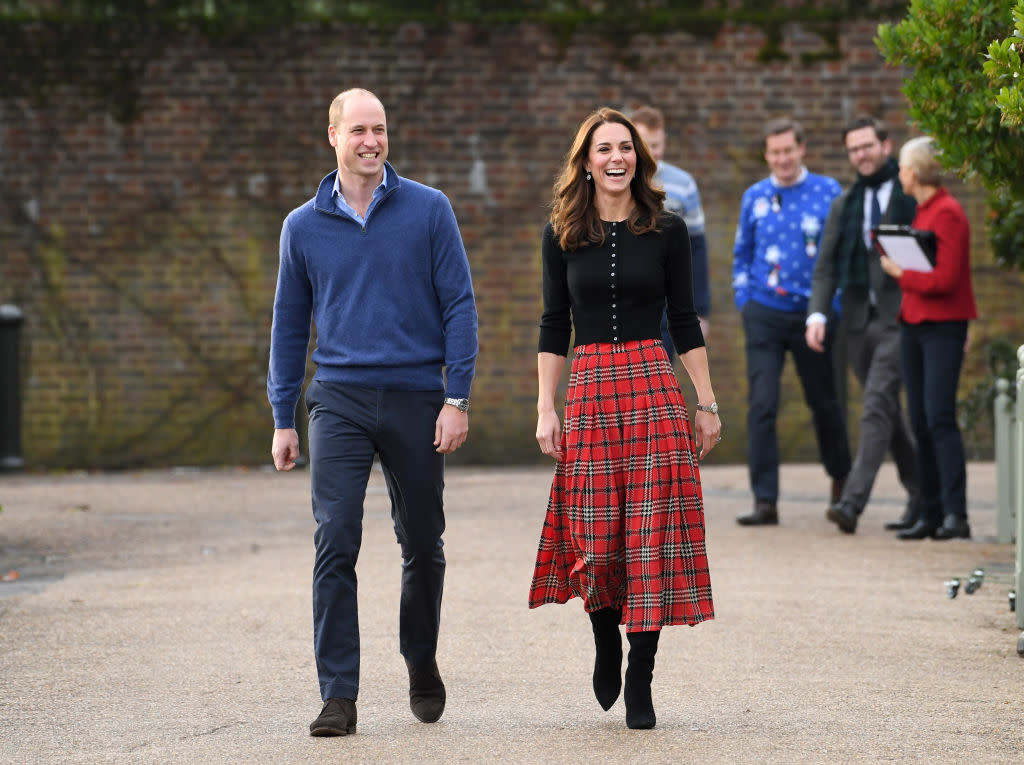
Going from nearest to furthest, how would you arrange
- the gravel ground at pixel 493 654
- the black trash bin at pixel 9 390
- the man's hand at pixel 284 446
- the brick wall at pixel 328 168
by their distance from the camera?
the gravel ground at pixel 493 654
the man's hand at pixel 284 446
the black trash bin at pixel 9 390
the brick wall at pixel 328 168

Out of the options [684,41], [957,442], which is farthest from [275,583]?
[684,41]

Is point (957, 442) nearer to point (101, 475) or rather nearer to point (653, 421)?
point (653, 421)

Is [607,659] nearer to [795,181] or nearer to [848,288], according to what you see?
[848,288]

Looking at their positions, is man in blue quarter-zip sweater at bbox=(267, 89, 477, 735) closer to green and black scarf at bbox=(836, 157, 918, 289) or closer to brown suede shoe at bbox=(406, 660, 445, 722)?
brown suede shoe at bbox=(406, 660, 445, 722)

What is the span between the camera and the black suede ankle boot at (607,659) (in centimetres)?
496

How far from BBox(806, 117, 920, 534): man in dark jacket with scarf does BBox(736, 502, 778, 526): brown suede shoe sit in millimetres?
377

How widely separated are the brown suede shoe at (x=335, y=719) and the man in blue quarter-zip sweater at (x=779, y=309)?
507cm

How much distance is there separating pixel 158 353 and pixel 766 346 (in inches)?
234

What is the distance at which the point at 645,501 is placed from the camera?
15.9 feet

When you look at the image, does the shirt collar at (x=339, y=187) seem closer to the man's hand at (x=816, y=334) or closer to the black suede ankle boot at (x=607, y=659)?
the black suede ankle boot at (x=607, y=659)

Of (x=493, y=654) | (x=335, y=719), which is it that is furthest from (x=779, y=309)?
(x=335, y=719)

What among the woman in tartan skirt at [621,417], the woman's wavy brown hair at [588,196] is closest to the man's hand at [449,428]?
the woman in tartan skirt at [621,417]

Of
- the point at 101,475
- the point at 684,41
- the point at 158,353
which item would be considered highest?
the point at 684,41

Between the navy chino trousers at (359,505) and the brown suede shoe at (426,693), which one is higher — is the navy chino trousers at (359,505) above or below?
above
